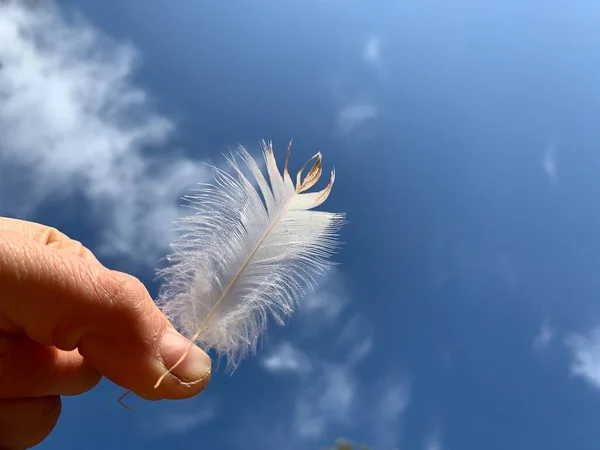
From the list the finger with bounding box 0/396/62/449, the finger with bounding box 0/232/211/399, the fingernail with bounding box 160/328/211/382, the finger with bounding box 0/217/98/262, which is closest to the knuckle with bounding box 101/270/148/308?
the finger with bounding box 0/232/211/399

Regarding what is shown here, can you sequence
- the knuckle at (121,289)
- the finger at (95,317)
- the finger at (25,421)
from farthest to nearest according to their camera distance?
1. the finger at (25,421)
2. the knuckle at (121,289)
3. the finger at (95,317)

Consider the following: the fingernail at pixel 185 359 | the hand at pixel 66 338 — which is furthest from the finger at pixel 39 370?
the fingernail at pixel 185 359

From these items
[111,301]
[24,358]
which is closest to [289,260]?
[111,301]

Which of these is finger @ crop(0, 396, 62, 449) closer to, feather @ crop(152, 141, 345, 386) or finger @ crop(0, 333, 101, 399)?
finger @ crop(0, 333, 101, 399)

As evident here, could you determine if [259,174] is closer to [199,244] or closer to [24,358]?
[199,244]

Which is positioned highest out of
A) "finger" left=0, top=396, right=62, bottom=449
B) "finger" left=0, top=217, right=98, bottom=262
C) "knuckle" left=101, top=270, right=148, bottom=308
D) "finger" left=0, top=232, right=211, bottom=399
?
"finger" left=0, top=217, right=98, bottom=262

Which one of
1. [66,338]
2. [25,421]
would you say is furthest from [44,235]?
[25,421]

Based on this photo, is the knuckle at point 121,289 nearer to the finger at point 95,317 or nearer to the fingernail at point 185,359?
the finger at point 95,317
